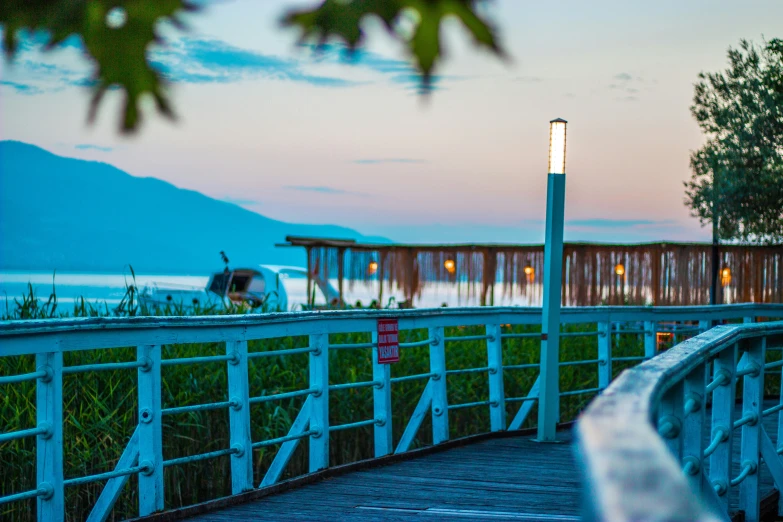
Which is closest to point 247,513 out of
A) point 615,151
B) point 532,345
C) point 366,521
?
point 366,521

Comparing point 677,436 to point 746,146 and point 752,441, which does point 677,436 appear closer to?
Result: point 752,441

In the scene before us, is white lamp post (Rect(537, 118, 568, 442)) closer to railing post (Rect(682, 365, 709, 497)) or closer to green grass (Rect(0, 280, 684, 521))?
green grass (Rect(0, 280, 684, 521))

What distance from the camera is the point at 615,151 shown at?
22.0 metres

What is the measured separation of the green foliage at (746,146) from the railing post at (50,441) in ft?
51.0

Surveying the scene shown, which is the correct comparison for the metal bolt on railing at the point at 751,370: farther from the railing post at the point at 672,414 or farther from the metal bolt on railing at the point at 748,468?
the railing post at the point at 672,414

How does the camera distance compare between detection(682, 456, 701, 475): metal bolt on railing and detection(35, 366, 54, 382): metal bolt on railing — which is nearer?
detection(682, 456, 701, 475): metal bolt on railing

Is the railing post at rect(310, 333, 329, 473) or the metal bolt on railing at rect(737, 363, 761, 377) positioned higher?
the metal bolt on railing at rect(737, 363, 761, 377)

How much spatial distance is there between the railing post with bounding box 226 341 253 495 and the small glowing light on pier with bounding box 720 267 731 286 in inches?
588

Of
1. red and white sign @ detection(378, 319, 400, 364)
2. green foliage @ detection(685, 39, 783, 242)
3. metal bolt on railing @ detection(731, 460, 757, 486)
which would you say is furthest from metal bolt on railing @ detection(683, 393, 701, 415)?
green foliage @ detection(685, 39, 783, 242)

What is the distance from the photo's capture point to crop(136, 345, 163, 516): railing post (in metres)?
5.20

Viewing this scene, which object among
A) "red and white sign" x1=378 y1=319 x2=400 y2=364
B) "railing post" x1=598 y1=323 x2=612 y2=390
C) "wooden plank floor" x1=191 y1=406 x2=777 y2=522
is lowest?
"wooden plank floor" x1=191 y1=406 x2=777 y2=522

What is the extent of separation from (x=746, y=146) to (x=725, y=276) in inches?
91.5

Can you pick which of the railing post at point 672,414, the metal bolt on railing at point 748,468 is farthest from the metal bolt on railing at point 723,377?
the railing post at point 672,414

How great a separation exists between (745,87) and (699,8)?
3341 mm
